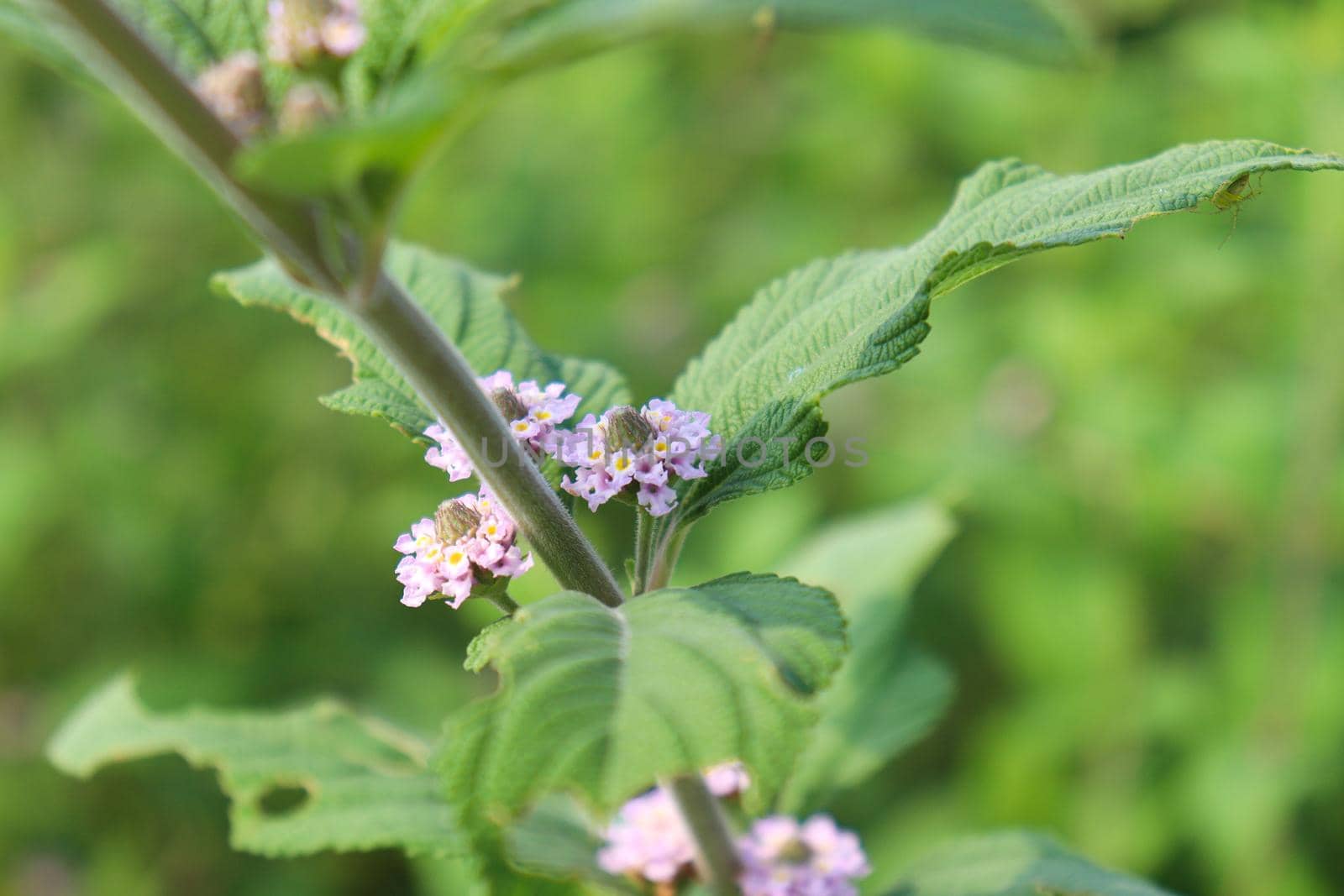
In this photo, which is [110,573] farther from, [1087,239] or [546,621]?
[1087,239]

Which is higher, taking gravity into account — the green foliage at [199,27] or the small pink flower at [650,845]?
the green foliage at [199,27]

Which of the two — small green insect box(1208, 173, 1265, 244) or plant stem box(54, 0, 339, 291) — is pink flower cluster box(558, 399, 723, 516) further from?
small green insect box(1208, 173, 1265, 244)

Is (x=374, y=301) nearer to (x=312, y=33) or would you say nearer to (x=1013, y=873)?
(x=312, y=33)

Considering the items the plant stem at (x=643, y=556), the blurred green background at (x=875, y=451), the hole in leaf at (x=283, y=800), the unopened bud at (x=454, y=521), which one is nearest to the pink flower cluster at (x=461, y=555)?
the unopened bud at (x=454, y=521)

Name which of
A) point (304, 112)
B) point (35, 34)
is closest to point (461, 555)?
point (304, 112)

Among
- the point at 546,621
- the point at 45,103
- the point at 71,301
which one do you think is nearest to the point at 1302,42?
the point at 546,621

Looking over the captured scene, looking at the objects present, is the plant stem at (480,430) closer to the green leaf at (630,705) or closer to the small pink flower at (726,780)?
the green leaf at (630,705)

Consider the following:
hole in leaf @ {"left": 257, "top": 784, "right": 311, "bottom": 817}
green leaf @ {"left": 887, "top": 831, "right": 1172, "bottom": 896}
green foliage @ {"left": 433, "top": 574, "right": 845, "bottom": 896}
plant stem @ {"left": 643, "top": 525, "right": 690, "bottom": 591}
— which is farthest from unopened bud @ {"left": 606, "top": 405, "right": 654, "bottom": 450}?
hole in leaf @ {"left": 257, "top": 784, "right": 311, "bottom": 817}
